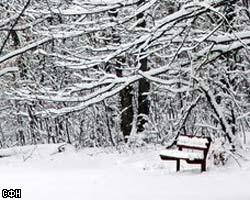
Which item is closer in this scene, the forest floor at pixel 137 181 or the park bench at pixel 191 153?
the forest floor at pixel 137 181

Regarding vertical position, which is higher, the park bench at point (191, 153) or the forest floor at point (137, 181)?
the park bench at point (191, 153)

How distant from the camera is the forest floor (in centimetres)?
614

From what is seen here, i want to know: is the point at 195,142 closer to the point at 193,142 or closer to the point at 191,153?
the point at 193,142

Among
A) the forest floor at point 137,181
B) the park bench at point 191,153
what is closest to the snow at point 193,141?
the park bench at point 191,153

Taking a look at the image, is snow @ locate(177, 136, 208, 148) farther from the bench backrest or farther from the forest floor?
the forest floor

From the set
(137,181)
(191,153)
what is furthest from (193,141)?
(137,181)

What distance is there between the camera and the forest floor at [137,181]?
20.1ft

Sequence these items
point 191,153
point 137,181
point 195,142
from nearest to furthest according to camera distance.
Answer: point 137,181, point 191,153, point 195,142

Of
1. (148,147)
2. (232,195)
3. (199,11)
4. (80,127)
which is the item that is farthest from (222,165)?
(80,127)

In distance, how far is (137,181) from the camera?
720 cm

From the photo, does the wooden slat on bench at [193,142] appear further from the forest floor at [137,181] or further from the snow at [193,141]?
the forest floor at [137,181]

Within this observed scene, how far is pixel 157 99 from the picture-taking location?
16.7 meters

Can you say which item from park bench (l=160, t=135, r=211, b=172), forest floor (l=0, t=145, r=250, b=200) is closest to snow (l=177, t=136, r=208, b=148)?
park bench (l=160, t=135, r=211, b=172)

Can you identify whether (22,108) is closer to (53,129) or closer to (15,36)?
(53,129)
